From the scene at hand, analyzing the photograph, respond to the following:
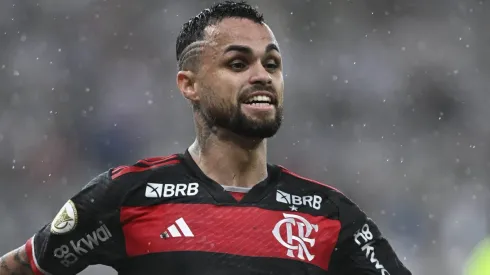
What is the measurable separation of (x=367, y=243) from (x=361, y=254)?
0.05 metres

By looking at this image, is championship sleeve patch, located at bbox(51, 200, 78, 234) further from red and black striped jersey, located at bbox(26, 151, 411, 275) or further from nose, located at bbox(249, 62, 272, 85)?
nose, located at bbox(249, 62, 272, 85)

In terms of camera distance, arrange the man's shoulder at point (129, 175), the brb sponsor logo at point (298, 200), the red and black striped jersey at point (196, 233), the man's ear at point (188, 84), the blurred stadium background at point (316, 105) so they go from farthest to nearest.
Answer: the blurred stadium background at point (316, 105)
the man's ear at point (188, 84)
the brb sponsor logo at point (298, 200)
the man's shoulder at point (129, 175)
the red and black striped jersey at point (196, 233)

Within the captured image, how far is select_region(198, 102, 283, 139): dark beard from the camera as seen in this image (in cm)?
296

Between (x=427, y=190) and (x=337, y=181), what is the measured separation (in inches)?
42.7

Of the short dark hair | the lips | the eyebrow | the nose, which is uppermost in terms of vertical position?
the short dark hair

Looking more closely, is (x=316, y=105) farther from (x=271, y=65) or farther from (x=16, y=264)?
(x=16, y=264)

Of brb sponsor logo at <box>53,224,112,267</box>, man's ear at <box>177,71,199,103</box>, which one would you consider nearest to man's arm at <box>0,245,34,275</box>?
brb sponsor logo at <box>53,224,112,267</box>

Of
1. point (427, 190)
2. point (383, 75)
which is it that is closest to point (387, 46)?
point (383, 75)

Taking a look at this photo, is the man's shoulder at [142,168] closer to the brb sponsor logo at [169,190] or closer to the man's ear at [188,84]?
the brb sponsor logo at [169,190]

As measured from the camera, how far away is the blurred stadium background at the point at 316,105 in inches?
380

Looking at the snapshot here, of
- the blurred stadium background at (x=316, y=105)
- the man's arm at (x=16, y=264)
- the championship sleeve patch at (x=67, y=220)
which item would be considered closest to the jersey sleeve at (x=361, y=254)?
the championship sleeve patch at (x=67, y=220)

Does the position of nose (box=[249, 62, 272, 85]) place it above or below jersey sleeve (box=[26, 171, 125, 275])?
above

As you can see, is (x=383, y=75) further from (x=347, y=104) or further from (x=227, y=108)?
(x=227, y=108)

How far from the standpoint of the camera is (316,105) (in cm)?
1065
